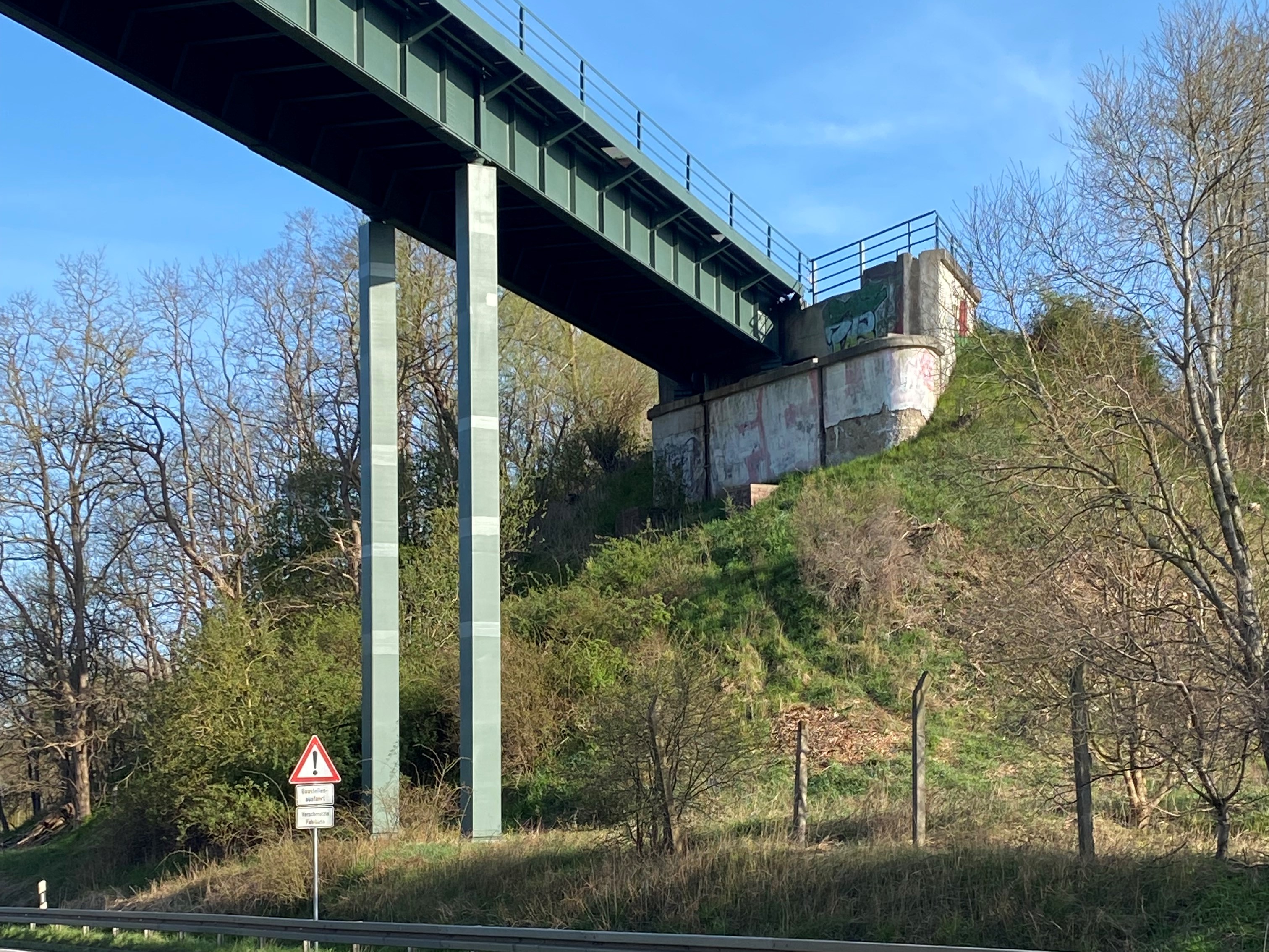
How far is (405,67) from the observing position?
23.6 meters

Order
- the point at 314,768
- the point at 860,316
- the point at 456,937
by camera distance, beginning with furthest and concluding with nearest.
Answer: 1. the point at 860,316
2. the point at 314,768
3. the point at 456,937

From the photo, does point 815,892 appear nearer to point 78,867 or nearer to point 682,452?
point 78,867

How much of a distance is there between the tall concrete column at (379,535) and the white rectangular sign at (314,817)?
17.2ft

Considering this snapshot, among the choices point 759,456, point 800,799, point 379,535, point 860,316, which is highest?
point 860,316

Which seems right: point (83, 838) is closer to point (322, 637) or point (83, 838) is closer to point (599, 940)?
point (322, 637)

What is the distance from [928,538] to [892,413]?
23.3 feet

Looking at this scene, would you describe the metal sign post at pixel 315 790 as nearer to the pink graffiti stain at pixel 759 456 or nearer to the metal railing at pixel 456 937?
the metal railing at pixel 456 937

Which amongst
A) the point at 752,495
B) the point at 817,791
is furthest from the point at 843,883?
the point at 752,495

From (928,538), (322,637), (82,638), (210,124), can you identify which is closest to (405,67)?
(210,124)

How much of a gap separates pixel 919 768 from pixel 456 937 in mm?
5883

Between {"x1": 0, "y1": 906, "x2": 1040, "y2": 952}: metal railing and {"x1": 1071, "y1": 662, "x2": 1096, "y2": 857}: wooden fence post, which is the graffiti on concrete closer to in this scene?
{"x1": 1071, "y1": 662, "x2": 1096, "y2": 857}: wooden fence post

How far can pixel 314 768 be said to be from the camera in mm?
17734

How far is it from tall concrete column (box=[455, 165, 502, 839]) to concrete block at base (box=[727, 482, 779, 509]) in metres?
13.2

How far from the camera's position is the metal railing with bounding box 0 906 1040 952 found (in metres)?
11.9
